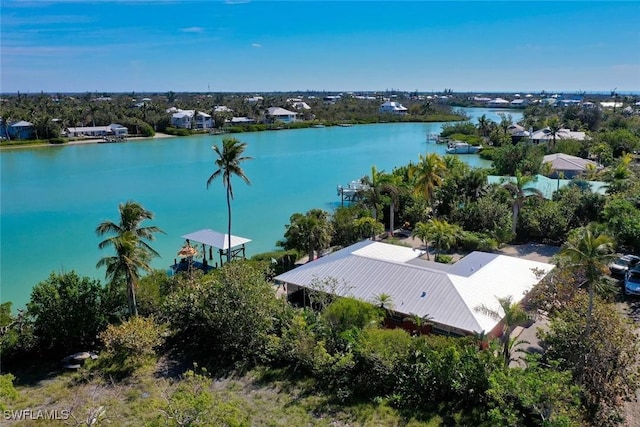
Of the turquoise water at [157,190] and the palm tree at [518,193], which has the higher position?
the palm tree at [518,193]

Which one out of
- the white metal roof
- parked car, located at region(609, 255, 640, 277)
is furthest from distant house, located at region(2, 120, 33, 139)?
parked car, located at region(609, 255, 640, 277)

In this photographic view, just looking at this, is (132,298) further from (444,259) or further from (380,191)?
(380,191)

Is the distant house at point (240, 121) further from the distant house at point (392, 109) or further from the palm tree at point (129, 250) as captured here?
the palm tree at point (129, 250)

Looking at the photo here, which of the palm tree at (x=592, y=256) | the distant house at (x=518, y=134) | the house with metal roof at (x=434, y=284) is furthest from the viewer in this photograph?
the distant house at (x=518, y=134)

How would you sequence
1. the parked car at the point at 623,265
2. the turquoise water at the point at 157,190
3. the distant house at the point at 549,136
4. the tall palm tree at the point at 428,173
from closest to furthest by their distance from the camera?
the parked car at the point at 623,265, the tall palm tree at the point at 428,173, the turquoise water at the point at 157,190, the distant house at the point at 549,136

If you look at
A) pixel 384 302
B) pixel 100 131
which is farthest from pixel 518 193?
pixel 100 131

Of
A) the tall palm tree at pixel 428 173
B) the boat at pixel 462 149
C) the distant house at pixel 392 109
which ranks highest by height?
the distant house at pixel 392 109

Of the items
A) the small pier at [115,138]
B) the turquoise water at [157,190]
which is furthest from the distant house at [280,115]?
the small pier at [115,138]

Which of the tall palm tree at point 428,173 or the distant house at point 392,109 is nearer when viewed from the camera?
the tall palm tree at point 428,173
